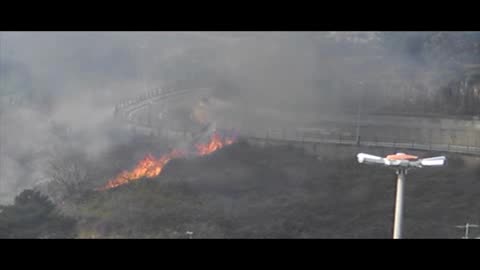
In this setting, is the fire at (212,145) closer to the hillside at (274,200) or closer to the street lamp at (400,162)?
the hillside at (274,200)

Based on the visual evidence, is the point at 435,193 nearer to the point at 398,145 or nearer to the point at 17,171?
the point at 398,145

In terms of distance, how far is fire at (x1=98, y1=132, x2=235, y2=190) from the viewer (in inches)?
717

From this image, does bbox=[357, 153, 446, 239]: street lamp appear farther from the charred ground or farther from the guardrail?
the guardrail

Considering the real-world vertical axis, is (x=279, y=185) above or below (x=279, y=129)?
below

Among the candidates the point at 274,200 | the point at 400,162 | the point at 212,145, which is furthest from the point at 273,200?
the point at 400,162

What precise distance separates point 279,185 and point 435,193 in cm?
454

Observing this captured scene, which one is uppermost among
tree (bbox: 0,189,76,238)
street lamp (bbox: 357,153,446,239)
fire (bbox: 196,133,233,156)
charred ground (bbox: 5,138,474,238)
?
fire (bbox: 196,133,233,156)

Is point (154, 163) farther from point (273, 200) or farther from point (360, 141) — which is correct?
point (360, 141)

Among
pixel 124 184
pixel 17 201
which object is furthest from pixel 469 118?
pixel 17 201

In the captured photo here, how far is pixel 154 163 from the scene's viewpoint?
19.1 meters

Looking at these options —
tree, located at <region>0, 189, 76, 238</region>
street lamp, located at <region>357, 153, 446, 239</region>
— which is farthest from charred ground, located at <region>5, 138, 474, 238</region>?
street lamp, located at <region>357, 153, 446, 239</region>

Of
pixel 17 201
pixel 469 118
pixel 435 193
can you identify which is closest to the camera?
pixel 17 201

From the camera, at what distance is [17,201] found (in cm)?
1509

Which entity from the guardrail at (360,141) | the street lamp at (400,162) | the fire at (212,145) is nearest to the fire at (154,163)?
the fire at (212,145)
